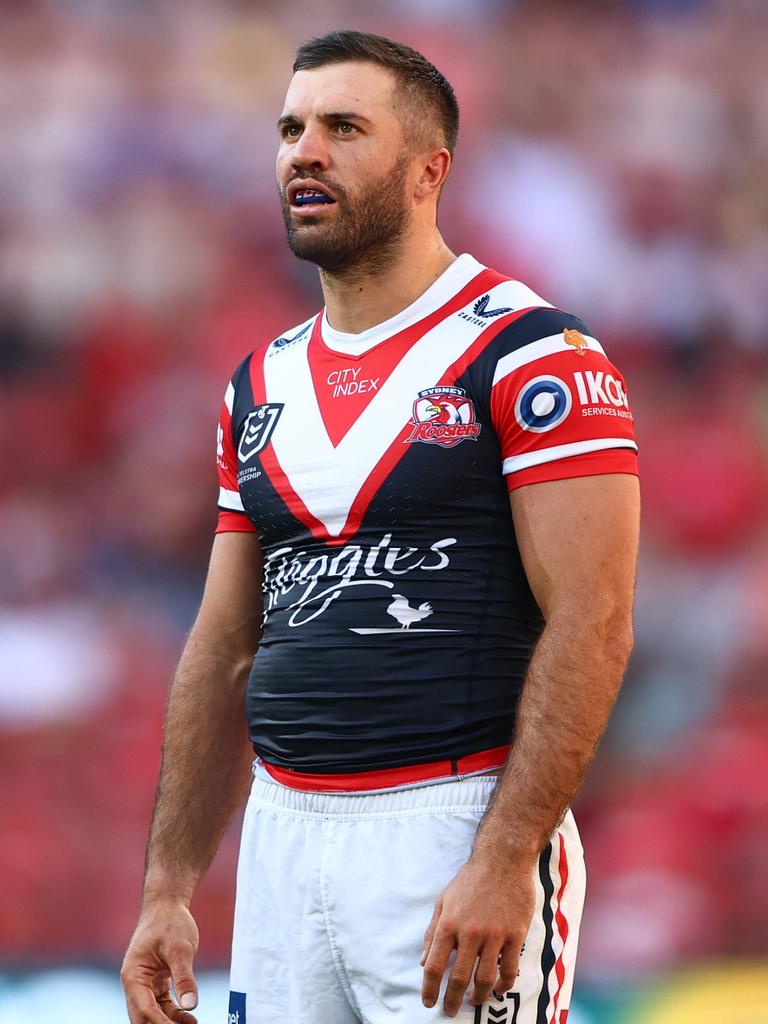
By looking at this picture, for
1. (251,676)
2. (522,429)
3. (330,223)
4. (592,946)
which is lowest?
(592,946)

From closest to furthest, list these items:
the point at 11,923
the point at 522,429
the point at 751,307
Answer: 1. the point at 522,429
2. the point at 11,923
3. the point at 751,307

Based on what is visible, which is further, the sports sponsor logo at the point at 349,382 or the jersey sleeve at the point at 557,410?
the sports sponsor logo at the point at 349,382

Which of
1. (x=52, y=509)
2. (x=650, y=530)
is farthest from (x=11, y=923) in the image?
(x=650, y=530)

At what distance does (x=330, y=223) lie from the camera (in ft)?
7.89

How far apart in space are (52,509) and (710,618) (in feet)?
8.57

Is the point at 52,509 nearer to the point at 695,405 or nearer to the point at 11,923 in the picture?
the point at 11,923

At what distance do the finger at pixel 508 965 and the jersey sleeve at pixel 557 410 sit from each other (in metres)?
0.66

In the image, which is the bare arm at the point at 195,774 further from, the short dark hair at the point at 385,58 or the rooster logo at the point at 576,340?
the short dark hair at the point at 385,58

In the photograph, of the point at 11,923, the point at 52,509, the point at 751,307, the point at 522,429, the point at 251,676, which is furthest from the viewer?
the point at 751,307

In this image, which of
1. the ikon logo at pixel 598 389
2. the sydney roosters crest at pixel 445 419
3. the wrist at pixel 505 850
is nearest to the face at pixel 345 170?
the sydney roosters crest at pixel 445 419

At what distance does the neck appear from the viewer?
2453 mm

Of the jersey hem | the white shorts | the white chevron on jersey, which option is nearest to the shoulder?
the white chevron on jersey

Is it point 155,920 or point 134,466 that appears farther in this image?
point 134,466

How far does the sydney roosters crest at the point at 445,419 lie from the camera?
220cm
